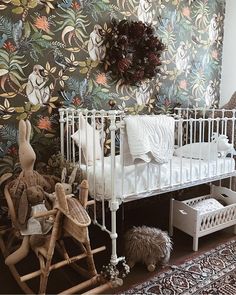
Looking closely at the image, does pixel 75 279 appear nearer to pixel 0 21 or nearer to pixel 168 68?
pixel 0 21

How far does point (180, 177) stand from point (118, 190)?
557mm

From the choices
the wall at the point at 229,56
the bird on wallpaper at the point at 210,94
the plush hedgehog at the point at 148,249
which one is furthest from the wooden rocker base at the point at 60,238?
the wall at the point at 229,56

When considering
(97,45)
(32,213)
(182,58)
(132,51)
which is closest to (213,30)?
(182,58)

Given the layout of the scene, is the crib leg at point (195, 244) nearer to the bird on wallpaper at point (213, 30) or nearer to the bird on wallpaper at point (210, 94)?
the bird on wallpaper at point (210, 94)

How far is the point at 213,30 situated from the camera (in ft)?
10.5

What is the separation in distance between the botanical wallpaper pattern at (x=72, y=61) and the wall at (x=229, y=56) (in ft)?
1.08

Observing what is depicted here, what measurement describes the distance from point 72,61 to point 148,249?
5.01ft

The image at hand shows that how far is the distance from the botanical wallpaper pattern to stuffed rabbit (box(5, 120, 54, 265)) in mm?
419

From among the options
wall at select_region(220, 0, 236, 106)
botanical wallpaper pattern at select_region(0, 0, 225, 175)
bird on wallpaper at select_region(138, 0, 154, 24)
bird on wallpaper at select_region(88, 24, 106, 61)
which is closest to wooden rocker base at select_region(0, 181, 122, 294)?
botanical wallpaper pattern at select_region(0, 0, 225, 175)

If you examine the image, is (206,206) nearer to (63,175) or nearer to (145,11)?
(63,175)

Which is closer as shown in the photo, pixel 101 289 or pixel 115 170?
pixel 101 289

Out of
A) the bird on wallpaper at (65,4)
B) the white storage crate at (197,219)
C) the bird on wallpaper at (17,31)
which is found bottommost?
the white storage crate at (197,219)

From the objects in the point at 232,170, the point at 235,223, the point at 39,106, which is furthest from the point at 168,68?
the point at 235,223

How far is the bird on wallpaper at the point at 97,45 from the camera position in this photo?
7.88 ft
